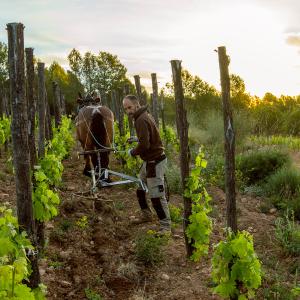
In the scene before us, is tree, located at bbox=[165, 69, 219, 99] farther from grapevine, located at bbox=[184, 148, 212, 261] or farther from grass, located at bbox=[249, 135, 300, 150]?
grapevine, located at bbox=[184, 148, 212, 261]

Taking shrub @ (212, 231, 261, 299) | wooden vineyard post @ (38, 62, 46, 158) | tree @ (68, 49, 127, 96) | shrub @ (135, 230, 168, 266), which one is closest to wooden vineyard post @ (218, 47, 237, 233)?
shrub @ (212, 231, 261, 299)

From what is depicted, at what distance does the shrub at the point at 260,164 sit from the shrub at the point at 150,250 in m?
5.13

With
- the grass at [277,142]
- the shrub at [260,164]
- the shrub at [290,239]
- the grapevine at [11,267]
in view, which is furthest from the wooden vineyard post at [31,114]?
the grass at [277,142]


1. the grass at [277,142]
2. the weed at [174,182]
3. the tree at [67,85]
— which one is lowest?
the weed at [174,182]

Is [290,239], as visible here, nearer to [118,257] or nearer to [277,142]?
[118,257]

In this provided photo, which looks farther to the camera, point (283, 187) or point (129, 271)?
point (283, 187)

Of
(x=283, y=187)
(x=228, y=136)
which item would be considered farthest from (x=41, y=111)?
(x=283, y=187)

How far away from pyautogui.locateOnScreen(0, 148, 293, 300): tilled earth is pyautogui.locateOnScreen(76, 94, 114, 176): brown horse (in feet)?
3.25

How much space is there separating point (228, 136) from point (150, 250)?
175 centimetres

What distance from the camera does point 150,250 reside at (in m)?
5.29

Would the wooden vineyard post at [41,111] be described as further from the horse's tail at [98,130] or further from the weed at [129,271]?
the weed at [129,271]

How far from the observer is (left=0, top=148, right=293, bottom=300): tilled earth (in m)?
4.65

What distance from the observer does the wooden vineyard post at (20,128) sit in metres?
3.77

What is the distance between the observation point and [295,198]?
841 centimetres
